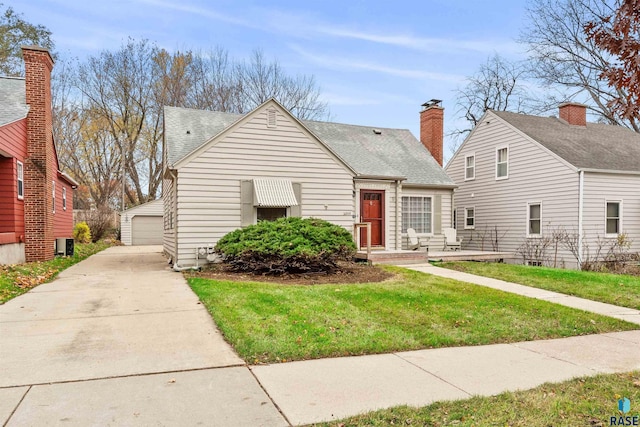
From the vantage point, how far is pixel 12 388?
3.64m

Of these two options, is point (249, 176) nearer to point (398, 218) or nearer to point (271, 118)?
point (271, 118)

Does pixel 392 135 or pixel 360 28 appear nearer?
pixel 360 28

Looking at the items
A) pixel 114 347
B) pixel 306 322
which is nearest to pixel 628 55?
pixel 306 322

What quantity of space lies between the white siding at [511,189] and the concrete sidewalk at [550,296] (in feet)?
21.9

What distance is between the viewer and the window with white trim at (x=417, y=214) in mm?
15805

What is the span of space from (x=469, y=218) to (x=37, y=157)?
16689 millimetres

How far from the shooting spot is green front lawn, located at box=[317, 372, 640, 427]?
3.08 metres

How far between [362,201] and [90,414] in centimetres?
1199

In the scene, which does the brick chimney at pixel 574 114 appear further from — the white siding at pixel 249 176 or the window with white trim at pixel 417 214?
the white siding at pixel 249 176

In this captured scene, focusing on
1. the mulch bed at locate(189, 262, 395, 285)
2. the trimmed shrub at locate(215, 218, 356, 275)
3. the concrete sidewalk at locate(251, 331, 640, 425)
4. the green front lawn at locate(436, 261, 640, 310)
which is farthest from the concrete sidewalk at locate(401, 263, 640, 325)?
the trimmed shrub at locate(215, 218, 356, 275)

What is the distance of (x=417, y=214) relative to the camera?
16.0 meters

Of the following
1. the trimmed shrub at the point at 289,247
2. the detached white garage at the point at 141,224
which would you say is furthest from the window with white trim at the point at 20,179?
the detached white garage at the point at 141,224

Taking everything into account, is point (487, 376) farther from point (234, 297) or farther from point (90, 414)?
point (234, 297)

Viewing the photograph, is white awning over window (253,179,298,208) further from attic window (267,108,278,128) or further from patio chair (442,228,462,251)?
patio chair (442,228,462,251)
